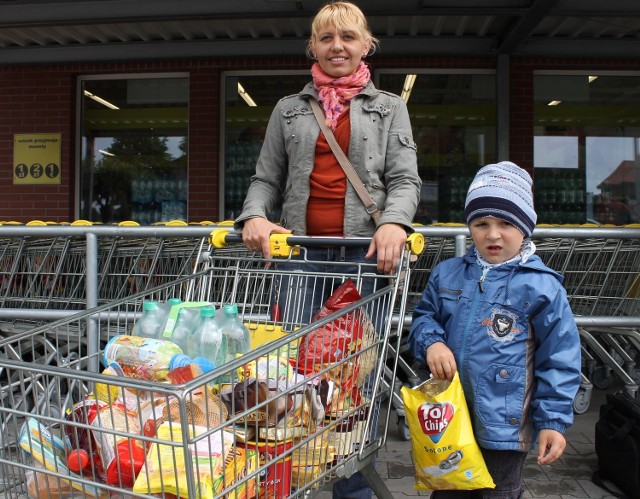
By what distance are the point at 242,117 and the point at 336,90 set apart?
5963 millimetres

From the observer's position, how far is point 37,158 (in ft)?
27.2

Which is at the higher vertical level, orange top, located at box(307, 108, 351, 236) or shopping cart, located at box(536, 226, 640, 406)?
orange top, located at box(307, 108, 351, 236)

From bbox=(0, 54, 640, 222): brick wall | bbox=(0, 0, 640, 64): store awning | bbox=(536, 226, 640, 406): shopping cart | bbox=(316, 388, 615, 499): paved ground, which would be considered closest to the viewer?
bbox=(316, 388, 615, 499): paved ground

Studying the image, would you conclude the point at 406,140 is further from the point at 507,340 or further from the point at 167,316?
the point at 167,316

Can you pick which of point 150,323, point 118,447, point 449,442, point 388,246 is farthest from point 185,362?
point 449,442

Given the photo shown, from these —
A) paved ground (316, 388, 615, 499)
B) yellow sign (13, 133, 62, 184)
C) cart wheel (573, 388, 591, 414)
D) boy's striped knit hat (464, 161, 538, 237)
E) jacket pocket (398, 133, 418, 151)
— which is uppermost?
yellow sign (13, 133, 62, 184)

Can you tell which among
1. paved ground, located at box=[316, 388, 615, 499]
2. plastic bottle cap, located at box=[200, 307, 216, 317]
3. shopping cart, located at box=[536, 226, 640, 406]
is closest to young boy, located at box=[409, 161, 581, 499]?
plastic bottle cap, located at box=[200, 307, 216, 317]

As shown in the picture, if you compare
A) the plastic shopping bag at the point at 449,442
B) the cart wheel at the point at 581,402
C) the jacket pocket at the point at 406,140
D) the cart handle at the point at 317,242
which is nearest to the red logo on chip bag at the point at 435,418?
the plastic shopping bag at the point at 449,442

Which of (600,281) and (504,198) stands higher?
(504,198)

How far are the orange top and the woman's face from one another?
158 mm

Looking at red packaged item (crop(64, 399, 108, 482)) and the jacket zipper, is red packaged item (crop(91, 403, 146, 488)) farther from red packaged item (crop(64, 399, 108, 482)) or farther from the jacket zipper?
the jacket zipper

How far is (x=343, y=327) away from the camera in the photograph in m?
2.07

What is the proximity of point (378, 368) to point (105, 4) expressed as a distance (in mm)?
5278

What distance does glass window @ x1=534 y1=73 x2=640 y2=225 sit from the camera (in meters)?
8.05
